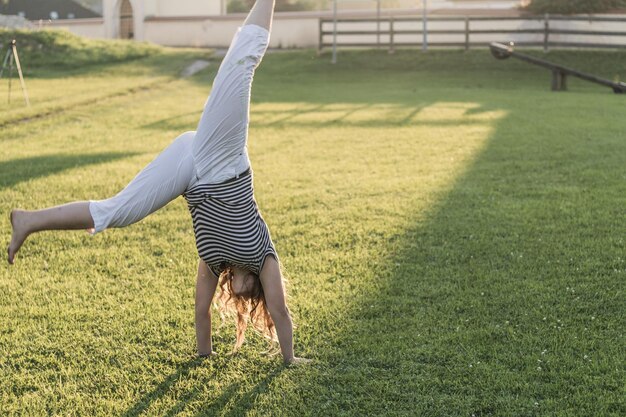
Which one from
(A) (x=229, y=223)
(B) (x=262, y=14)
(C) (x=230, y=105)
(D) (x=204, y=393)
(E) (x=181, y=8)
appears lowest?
(D) (x=204, y=393)

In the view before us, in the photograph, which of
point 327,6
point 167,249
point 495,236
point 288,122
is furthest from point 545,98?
point 327,6

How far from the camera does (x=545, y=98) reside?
662 inches

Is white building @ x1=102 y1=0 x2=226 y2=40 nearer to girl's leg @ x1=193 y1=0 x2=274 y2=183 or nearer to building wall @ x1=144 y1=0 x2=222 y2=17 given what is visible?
building wall @ x1=144 y1=0 x2=222 y2=17

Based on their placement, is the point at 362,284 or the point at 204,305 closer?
the point at 204,305

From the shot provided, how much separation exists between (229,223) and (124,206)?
0.44 meters

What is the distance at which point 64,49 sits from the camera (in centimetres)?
2605

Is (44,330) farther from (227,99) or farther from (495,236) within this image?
(495,236)

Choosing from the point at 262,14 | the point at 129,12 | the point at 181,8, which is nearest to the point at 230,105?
the point at 262,14

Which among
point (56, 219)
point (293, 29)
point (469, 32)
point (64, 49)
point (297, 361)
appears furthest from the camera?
point (293, 29)

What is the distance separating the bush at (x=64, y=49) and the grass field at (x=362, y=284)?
14.4 meters

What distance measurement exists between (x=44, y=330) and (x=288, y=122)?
30.3 feet

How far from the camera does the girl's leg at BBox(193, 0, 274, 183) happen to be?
311 centimetres

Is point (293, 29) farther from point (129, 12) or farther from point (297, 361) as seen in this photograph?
point (297, 361)

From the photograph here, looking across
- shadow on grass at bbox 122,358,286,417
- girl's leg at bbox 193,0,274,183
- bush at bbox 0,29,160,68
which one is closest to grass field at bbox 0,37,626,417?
shadow on grass at bbox 122,358,286,417
